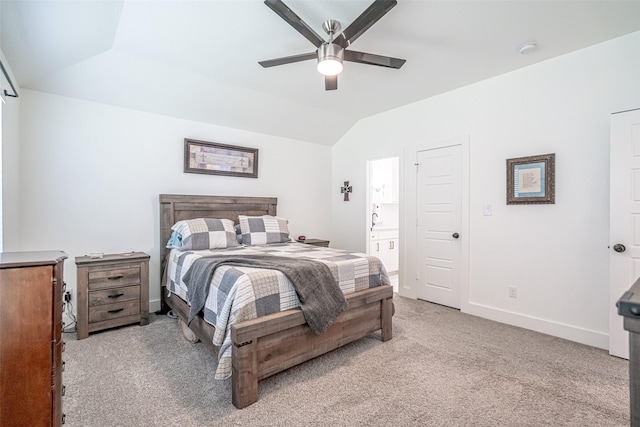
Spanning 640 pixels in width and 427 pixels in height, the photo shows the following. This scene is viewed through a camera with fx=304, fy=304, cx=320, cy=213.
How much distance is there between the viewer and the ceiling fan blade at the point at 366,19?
1756 millimetres

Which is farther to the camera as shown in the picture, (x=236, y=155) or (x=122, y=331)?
(x=236, y=155)

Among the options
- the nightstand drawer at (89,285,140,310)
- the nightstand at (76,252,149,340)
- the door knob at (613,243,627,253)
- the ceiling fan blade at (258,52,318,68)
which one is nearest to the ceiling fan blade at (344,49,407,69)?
the ceiling fan blade at (258,52,318,68)

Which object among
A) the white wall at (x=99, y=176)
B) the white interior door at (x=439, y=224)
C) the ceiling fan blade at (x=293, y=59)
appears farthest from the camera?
the white interior door at (x=439, y=224)

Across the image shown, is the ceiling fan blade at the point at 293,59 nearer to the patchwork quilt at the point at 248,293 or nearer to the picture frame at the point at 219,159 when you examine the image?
the patchwork quilt at the point at 248,293

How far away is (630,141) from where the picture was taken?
239 cm

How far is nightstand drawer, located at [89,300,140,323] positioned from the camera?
2.83m

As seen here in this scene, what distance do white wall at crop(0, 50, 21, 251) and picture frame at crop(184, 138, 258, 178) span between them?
4.86ft

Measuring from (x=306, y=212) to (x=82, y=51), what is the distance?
3314 mm

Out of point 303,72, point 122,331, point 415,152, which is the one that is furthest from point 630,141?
point 122,331

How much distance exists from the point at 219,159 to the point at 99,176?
52.3 inches

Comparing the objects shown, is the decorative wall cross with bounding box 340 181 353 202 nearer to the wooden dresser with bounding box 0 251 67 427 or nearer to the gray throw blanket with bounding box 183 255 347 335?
the gray throw blanket with bounding box 183 255 347 335

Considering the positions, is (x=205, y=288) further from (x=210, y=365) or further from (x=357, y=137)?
(x=357, y=137)

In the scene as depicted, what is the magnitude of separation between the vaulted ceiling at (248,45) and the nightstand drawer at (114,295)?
1.97 meters

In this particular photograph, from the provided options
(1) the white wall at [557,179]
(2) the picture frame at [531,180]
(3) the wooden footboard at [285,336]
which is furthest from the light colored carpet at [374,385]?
(2) the picture frame at [531,180]
